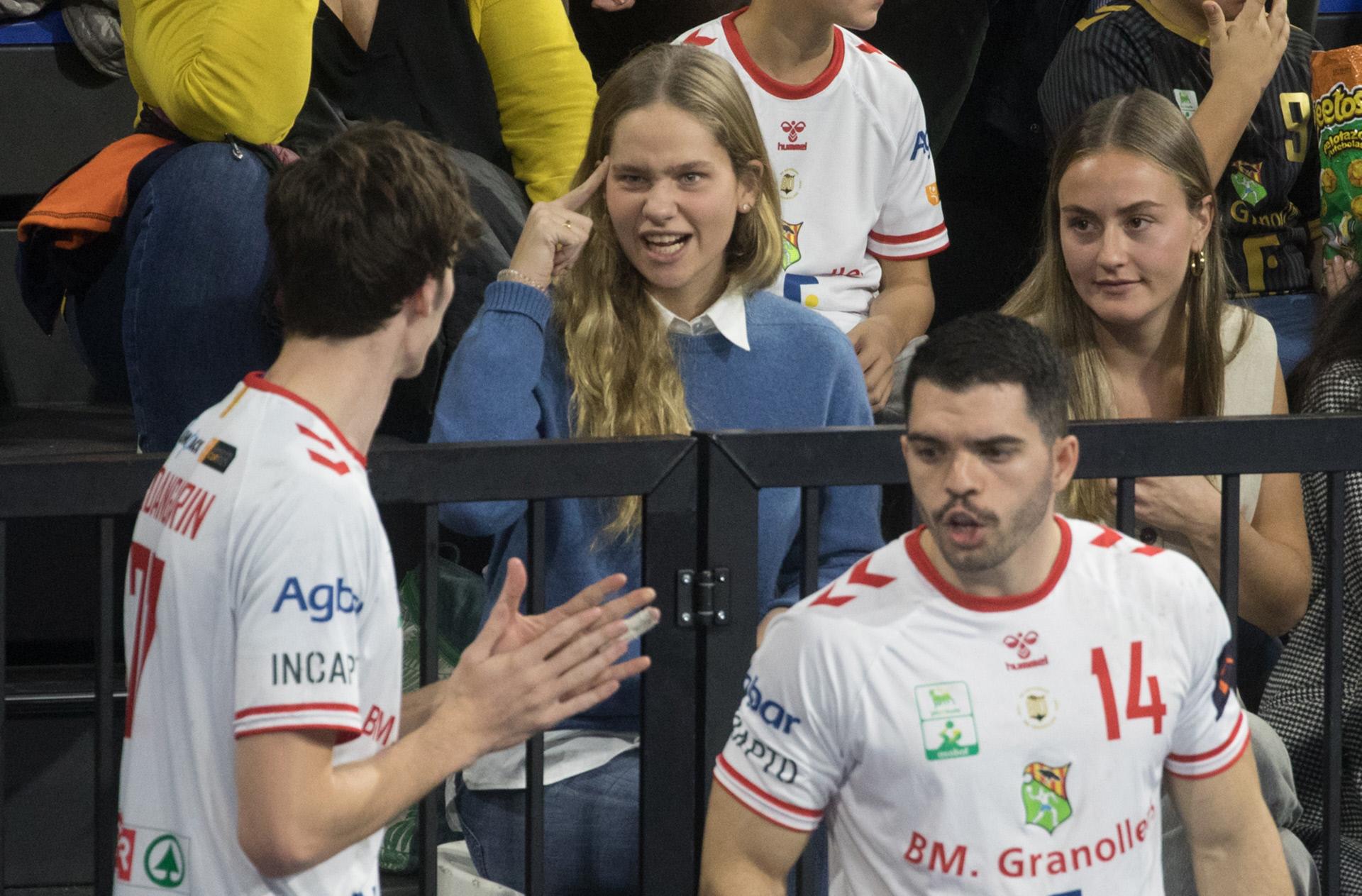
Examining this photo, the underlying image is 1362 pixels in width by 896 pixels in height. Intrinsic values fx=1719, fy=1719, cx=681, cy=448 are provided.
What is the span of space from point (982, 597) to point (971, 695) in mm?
119

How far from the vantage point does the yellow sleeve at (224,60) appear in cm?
292

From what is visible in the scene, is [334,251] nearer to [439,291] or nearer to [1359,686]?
[439,291]

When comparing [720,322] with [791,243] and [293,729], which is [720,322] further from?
[293,729]

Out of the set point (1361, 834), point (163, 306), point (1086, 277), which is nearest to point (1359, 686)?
point (1361, 834)

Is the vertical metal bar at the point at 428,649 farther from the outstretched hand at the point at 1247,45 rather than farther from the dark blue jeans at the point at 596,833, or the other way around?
the outstretched hand at the point at 1247,45

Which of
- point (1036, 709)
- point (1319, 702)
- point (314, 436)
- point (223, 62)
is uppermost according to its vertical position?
point (223, 62)

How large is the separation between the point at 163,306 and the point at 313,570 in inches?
53.3

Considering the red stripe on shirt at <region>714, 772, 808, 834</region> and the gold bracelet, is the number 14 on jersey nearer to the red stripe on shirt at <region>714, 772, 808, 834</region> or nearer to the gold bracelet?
the red stripe on shirt at <region>714, 772, 808, 834</region>

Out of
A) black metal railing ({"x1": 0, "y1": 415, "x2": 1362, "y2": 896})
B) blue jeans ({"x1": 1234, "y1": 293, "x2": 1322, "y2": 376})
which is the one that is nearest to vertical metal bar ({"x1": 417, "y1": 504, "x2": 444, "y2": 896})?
black metal railing ({"x1": 0, "y1": 415, "x2": 1362, "y2": 896})

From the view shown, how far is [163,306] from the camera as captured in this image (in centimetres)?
289

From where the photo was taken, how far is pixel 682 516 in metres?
2.34

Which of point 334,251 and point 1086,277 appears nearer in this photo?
point 334,251

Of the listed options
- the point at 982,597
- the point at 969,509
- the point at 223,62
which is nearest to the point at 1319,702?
the point at 982,597

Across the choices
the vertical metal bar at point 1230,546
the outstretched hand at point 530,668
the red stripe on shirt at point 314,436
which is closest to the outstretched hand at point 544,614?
the outstretched hand at point 530,668
